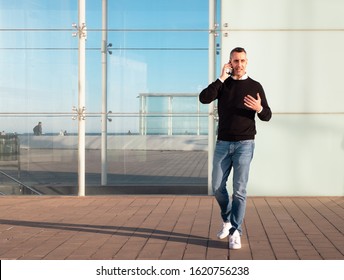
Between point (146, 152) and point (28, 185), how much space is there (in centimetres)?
240

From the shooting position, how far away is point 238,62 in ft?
20.2

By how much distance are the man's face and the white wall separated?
4388 mm

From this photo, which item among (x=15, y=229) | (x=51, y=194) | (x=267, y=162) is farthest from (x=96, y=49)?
(x=15, y=229)

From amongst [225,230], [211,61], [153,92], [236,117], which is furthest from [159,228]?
[211,61]

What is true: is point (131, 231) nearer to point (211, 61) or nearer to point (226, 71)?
point (226, 71)

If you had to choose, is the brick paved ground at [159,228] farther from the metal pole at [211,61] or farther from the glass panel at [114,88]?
the metal pole at [211,61]

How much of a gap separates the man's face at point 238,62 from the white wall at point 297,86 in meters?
4.39

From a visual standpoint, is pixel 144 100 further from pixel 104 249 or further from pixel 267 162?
pixel 104 249

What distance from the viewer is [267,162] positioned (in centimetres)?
1061

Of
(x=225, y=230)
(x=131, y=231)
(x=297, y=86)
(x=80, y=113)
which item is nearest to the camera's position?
(x=225, y=230)

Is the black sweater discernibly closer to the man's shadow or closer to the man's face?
the man's face

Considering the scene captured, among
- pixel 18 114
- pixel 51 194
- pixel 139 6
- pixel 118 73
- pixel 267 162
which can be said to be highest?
pixel 139 6

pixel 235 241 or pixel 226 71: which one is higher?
pixel 226 71

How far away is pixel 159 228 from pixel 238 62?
253 centimetres
